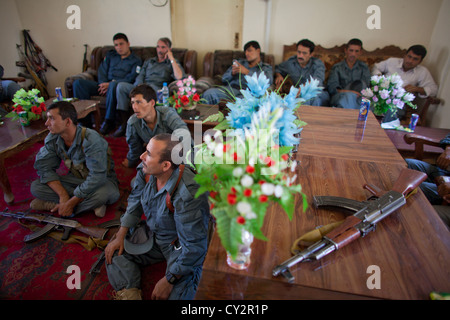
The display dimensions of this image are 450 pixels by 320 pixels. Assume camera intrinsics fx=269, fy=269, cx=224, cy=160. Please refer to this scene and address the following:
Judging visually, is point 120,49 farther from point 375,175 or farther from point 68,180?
point 375,175

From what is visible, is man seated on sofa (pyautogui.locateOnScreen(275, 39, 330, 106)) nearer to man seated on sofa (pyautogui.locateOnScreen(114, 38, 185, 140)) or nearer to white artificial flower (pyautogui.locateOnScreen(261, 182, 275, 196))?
man seated on sofa (pyautogui.locateOnScreen(114, 38, 185, 140))

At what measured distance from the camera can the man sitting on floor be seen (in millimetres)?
2354

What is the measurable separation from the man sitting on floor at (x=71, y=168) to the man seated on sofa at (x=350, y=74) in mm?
3397

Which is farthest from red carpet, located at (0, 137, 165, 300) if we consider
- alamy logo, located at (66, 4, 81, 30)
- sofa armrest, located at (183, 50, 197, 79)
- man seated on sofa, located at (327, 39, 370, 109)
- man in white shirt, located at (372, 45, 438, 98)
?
man in white shirt, located at (372, 45, 438, 98)

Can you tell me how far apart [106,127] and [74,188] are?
6.00ft

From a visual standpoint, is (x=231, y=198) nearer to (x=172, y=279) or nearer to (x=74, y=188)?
(x=172, y=279)

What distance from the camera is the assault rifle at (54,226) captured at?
2176 mm

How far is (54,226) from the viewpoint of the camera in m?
2.27

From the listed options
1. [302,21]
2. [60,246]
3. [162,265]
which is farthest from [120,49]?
[162,265]

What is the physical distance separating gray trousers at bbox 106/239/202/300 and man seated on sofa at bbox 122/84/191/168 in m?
1.25

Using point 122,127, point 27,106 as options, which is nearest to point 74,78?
point 122,127

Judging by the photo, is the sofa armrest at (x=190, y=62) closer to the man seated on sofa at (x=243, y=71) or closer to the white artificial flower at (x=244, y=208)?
the man seated on sofa at (x=243, y=71)

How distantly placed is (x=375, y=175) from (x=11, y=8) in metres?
6.74

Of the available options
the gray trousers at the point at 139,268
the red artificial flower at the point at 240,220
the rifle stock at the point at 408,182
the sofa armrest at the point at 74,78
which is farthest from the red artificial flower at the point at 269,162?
the sofa armrest at the point at 74,78
